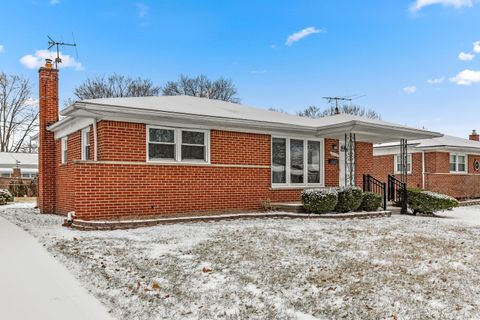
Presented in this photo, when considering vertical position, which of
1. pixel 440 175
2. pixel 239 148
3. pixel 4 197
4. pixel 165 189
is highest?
pixel 239 148

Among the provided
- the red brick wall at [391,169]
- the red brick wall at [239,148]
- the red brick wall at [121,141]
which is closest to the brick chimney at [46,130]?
the red brick wall at [121,141]

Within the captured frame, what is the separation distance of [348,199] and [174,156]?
5408 mm

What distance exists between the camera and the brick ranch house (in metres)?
10.4

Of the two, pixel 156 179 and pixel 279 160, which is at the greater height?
pixel 279 160

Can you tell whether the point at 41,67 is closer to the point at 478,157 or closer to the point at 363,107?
the point at 478,157

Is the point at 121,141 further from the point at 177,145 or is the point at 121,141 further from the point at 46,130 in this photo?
the point at 46,130

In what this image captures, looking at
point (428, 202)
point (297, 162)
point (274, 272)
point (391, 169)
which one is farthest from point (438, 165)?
point (274, 272)

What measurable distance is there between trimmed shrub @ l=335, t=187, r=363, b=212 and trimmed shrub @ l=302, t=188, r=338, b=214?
303mm

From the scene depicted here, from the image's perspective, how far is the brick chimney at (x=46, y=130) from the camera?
1420cm

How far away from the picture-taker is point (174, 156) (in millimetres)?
11531

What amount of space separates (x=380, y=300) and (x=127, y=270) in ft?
11.4

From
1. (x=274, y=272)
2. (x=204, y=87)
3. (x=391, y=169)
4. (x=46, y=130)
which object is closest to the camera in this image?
(x=274, y=272)

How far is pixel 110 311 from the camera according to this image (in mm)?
4582

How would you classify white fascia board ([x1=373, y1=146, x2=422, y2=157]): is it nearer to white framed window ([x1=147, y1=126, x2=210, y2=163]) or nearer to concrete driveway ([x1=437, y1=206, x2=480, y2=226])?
concrete driveway ([x1=437, y1=206, x2=480, y2=226])
